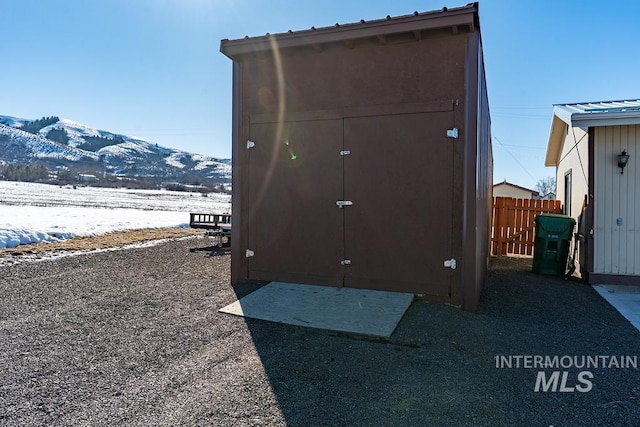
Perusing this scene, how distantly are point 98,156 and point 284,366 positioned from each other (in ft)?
601

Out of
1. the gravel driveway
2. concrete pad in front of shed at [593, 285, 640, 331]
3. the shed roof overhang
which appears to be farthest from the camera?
concrete pad in front of shed at [593, 285, 640, 331]

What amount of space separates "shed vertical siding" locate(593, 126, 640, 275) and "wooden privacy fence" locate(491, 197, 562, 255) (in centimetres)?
325

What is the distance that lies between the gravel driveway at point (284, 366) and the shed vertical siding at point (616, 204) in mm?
1562

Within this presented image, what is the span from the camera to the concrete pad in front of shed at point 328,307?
368cm

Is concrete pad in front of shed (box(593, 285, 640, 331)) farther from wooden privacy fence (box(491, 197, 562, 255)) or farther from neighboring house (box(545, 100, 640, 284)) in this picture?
wooden privacy fence (box(491, 197, 562, 255))

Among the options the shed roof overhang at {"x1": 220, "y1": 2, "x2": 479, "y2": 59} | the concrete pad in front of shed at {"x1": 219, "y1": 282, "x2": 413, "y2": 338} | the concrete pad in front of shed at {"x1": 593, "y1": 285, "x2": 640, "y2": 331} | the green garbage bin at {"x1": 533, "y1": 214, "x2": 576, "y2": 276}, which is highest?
the shed roof overhang at {"x1": 220, "y1": 2, "x2": 479, "y2": 59}

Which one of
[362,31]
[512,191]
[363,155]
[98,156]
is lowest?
[512,191]

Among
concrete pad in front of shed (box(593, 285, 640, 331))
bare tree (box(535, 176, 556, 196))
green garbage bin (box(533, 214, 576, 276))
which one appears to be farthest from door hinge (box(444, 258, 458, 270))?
bare tree (box(535, 176, 556, 196))

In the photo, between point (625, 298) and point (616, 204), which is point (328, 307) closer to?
point (625, 298)

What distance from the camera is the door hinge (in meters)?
4.35

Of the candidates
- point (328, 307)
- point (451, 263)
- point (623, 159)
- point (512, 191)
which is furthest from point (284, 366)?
point (512, 191)

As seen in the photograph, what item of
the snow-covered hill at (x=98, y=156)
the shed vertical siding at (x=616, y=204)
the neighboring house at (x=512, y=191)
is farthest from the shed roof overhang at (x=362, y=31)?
the snow-covered hill at (x=98, y=156)

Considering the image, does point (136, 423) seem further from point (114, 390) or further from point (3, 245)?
point (3, 245)

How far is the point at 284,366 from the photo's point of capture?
9.43ft
